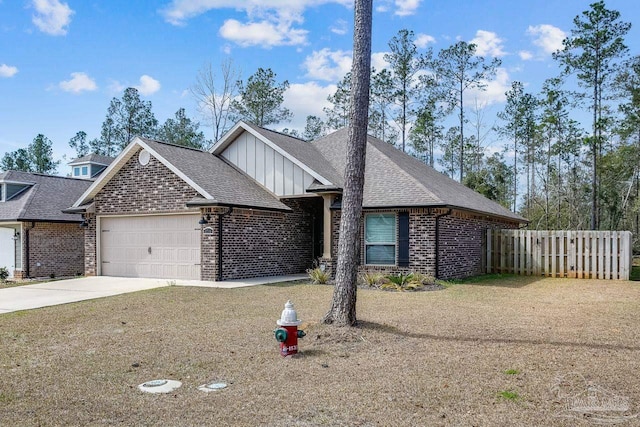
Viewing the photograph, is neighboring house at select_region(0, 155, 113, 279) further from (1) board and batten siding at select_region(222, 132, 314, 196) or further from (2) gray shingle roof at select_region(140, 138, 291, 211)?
(1) board and batten siding at select_region(222, 132, 314, 196)

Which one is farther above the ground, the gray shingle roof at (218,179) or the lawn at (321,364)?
the gray shingle roof at (218,179)

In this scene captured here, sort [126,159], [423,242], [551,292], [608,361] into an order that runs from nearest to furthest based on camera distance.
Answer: [608,361] < [551,292] < [423,242] < [126,159]

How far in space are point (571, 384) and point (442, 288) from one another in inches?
340

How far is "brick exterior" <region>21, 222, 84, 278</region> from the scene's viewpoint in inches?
814

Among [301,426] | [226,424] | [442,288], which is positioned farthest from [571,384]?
[442,288]

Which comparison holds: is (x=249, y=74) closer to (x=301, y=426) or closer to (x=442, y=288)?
(x=442, y=288)

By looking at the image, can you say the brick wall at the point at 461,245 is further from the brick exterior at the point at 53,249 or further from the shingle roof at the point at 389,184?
the brick exterior at the point at 53,249

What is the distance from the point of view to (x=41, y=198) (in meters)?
22.3

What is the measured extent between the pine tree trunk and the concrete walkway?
6613 mm

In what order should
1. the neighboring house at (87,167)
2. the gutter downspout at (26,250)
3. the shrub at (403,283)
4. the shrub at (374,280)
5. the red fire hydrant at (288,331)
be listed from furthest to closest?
the neighboring house at (87,167)
the gutter downspout at (26,250)
the shrub at (374,280)
the shrub at (403,283)
the red fire hydrant at (288,331)

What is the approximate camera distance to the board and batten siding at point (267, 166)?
17.2m

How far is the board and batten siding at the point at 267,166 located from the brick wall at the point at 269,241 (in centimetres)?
80

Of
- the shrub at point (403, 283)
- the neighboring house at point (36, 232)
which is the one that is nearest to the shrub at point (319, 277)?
the shrub at point (403, 283)

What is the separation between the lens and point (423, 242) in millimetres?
15117
